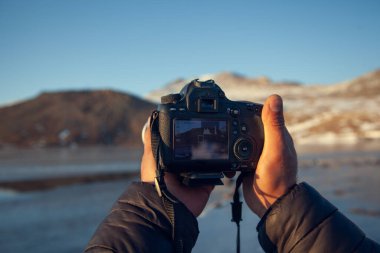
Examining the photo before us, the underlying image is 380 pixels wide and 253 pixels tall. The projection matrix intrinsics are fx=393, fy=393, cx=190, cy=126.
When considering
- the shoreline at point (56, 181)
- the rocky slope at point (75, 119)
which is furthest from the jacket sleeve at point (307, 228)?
the rocky slope at point (75, 119)

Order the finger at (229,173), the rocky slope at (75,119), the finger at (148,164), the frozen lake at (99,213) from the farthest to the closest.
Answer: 1. the rocky slope at (75,119)
2. the frozen lake at (99,213)
3. the finger at (229,173)
4. the finger at (148,164)

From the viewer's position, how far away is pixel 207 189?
150 cm

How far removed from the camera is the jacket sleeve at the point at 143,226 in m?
1.18

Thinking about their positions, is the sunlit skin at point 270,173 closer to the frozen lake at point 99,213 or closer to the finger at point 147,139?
A: the finger at point 147,139

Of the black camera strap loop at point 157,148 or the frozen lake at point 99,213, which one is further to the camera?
the frozen lake at point 99,213

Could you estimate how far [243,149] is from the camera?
5.14ft

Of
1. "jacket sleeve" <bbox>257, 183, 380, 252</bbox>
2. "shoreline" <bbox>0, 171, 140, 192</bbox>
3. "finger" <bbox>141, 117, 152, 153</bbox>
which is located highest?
"finger" <bbox>141, 117, 152, 153</bbox>

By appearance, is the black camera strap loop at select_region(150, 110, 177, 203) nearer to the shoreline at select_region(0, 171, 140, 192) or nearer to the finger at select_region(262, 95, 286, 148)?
the finger at select_region(262, 95, 286, 148)

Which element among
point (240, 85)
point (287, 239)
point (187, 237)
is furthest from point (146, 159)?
point (240, 85)

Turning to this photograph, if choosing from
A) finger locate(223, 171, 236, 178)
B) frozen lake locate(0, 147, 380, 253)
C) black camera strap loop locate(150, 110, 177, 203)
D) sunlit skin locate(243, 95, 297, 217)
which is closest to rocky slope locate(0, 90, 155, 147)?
frozen lake locate(0, 147, 380, 253)

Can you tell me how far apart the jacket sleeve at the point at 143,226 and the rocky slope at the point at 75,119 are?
36.6m

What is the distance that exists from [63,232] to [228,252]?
300 centimetres

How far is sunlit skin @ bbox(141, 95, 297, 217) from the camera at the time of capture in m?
1.35

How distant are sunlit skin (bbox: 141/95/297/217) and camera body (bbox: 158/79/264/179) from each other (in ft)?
0.28
